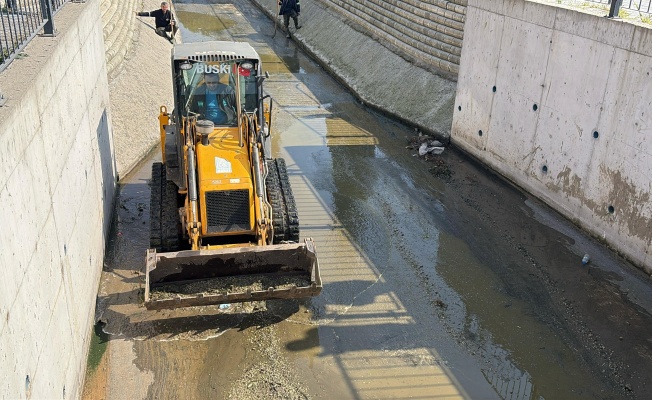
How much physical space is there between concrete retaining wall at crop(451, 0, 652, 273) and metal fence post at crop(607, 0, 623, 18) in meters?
0.16

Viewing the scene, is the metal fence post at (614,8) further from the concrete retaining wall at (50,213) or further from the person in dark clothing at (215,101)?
the concrete retaining wall at (50,213)

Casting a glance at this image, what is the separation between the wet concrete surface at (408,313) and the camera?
275 inches

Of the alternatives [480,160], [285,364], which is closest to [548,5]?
[480,160]

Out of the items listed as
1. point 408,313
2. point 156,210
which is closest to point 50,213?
point 156,210

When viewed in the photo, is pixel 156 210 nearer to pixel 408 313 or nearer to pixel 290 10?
pixel 408 313

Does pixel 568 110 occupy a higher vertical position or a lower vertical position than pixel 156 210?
higher

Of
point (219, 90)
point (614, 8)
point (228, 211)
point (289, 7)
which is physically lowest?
point (228, 211)

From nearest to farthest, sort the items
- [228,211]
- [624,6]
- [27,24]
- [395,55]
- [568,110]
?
[27,24]
[228,211]
[568,110]
[624,6]
[395,55]

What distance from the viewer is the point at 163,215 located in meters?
8.39

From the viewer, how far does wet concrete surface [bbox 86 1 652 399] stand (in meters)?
6.98

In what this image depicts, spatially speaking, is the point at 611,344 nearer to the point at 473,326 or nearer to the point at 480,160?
the point at 473,326

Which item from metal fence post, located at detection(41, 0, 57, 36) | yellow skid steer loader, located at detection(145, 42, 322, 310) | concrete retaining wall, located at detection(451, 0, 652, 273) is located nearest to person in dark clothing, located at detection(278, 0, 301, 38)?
concrete retaining wall, located at detection(451, 0, 652, 273)

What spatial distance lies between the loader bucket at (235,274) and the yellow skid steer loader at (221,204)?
0.01 metres

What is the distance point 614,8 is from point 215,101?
21.4ft
